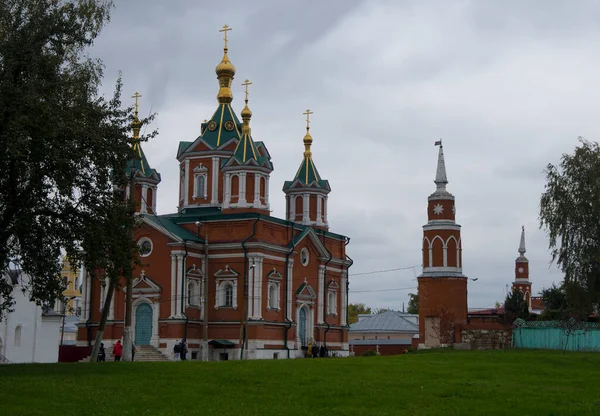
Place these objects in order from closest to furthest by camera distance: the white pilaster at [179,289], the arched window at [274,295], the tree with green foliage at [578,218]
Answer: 1. the tree with green foliage at [578,218]
2. the white pilaster at [179,289]
3. the arched window at [274,295]

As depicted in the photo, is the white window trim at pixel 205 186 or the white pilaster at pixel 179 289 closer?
the white pilaster at pixel 179 289

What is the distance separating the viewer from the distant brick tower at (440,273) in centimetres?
5334

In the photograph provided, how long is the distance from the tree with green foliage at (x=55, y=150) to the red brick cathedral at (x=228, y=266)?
1794 centimetres

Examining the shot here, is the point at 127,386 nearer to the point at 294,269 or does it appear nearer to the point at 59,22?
the point at 59,22

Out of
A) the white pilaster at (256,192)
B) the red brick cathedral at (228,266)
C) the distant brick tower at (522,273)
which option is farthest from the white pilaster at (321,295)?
the distant brick tower at (522,273)

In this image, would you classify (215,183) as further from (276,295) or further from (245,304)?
(245,304)

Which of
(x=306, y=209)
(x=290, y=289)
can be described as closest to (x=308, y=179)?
(x=306, y=209)

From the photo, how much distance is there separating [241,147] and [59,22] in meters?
26.8

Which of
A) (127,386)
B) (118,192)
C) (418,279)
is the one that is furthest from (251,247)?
(127,386)

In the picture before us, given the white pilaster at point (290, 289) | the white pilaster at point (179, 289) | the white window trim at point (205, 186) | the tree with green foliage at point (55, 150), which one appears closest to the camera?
the tree with green foliage at point (55, 150)

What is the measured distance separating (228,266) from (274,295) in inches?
124

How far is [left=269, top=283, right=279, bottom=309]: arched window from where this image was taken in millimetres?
49344

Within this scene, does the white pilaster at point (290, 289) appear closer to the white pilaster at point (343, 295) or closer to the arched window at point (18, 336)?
the white pilaster at point (343, 295)

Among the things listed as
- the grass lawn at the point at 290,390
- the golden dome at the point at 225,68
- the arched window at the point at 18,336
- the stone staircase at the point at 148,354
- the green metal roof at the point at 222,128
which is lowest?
the grass lawn at the point at 290,390
